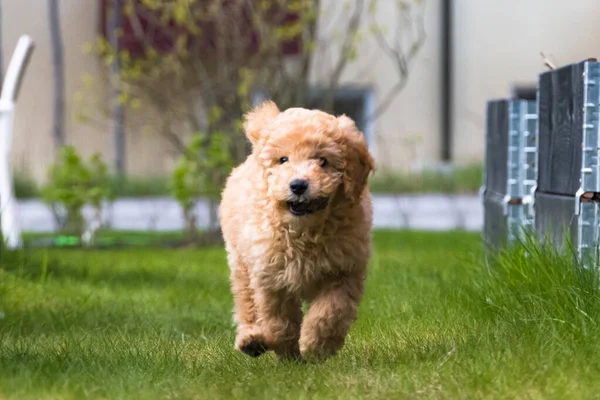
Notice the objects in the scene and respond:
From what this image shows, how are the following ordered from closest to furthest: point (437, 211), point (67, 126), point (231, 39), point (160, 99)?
point (231, 39)
point (160, 99)
point (437, 211)
point (67, 126)

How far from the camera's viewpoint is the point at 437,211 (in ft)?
50.8

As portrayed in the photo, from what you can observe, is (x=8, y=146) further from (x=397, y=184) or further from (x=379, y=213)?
(x=397, y=184)

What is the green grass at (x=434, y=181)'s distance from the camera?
50.4 ft

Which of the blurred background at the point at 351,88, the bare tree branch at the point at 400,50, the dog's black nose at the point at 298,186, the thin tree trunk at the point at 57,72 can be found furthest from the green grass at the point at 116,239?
the dog's black nose at the point at 298,186

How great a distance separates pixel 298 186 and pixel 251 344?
0.77m

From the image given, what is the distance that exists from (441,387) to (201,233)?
7.84 m

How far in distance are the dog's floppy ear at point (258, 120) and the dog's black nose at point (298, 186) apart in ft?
1.54

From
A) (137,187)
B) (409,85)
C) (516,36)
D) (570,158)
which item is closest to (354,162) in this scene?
(570,158)

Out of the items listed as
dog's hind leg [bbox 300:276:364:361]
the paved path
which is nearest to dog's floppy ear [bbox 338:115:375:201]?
dog's hind leg [bbox 300:276:364:361]

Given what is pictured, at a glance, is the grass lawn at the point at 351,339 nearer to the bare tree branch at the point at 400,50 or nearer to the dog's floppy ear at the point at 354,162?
the dog's floppy ear at the point at 354,162

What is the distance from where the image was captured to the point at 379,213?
15.3 m

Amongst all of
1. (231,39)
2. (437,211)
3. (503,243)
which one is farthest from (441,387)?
(437,211)

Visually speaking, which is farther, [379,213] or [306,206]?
[379,213]

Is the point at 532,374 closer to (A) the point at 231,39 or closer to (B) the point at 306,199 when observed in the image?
(B) the point at 306,199
